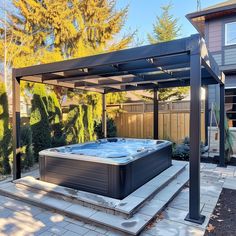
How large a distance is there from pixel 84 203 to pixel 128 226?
98 cm

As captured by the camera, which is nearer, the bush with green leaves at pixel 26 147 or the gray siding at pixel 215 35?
the bush with green leaves at pixel 26 147

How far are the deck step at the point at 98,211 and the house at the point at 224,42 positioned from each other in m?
5.32

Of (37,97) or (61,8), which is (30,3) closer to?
(61,8)

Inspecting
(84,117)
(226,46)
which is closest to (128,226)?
(84,117)

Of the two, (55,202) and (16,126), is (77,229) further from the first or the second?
(16,126)

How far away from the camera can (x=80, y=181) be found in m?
4.13

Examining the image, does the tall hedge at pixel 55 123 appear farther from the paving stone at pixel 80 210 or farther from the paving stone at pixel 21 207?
the paving stone at pixel 80 210

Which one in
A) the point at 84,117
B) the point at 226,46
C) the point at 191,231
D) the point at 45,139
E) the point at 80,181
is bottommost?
the point at 191,231

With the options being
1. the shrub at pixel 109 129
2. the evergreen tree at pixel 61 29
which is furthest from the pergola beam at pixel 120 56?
the shrub at pixel 109 129

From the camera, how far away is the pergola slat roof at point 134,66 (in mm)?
3363

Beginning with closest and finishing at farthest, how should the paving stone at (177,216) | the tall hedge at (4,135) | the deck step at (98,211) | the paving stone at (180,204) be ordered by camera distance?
the deck step at (98,211), the paving stone at (177,216), the paving stone at (180,204), the tall hedge at (4,135)

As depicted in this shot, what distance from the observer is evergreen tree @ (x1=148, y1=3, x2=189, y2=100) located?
1103 centimetres

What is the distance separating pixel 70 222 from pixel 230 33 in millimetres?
8834

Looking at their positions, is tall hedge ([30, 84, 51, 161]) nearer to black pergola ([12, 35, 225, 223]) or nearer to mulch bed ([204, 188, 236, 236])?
black pergola ([12, 35, 225, 223])
